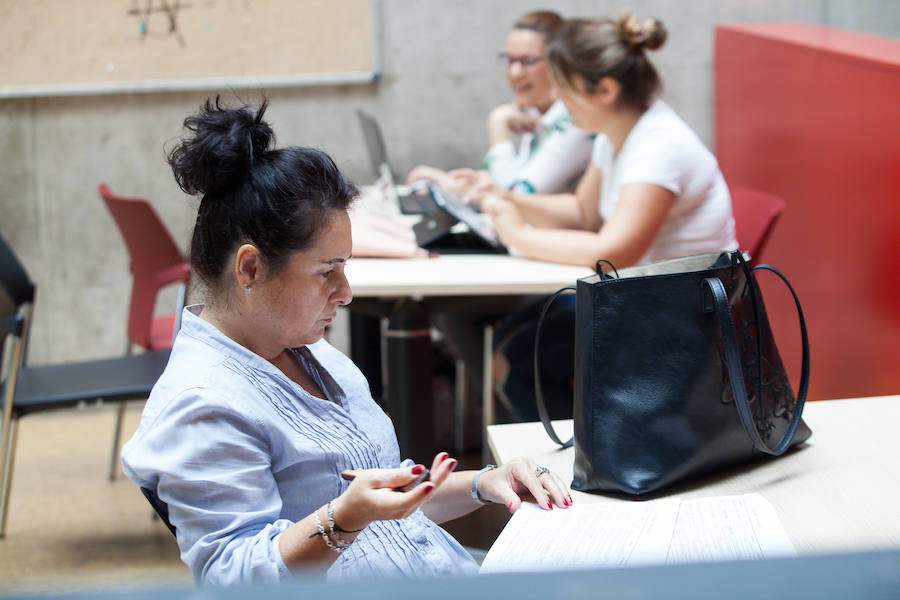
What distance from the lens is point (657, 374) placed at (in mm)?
1107

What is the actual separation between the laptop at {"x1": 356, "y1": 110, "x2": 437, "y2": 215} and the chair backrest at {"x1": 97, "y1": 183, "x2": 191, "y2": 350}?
794 mm

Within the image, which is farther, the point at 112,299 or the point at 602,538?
the point at 112,299

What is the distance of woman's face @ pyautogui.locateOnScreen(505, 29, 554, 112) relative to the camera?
3.47m

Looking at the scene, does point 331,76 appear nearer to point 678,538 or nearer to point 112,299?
point 112,299

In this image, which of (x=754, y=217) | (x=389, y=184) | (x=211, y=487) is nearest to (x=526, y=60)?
A: (x=389, y=184)

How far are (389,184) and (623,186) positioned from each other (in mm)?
1436

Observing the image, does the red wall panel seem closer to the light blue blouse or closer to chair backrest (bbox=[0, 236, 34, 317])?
the light blue blouse

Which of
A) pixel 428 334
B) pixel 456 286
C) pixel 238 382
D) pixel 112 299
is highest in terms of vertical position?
pixel 238 382

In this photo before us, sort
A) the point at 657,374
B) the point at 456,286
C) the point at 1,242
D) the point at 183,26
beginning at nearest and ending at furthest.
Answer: the point at 657,374 < the point at 456,286 < the point at 1,242 < the point at 183,26

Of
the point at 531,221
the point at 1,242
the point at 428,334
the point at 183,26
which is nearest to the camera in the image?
the point at 428,334

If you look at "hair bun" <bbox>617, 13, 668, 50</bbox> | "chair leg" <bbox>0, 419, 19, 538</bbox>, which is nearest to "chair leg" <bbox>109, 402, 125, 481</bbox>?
"chair leg" <bbox>0, 419, 19, 538</bbox>

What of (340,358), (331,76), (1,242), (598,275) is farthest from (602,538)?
(331,76)

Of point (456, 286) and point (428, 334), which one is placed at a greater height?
point (456, 286)

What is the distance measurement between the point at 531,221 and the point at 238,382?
202 centimetres
